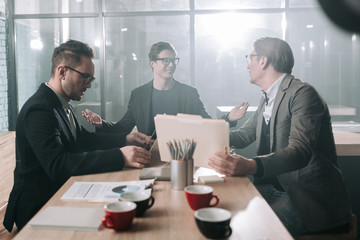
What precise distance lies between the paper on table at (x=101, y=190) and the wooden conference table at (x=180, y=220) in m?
0.03

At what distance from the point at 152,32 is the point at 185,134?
3.82m

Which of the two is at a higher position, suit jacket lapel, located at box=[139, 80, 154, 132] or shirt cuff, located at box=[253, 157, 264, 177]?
suit jacket lapel, located at box=[139, 80, 154, 132]

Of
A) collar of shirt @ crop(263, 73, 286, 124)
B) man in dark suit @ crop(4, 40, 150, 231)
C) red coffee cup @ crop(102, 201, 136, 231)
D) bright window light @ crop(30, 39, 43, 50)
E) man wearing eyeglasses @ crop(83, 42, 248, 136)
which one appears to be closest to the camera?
red coffee cup @ crop(102, 201, 136, 231)

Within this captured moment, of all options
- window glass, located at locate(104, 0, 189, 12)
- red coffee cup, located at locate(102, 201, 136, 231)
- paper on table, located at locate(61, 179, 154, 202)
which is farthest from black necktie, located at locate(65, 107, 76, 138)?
window glass, located at locate(104, 0, 189, 12)

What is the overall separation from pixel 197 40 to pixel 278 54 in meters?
3.03

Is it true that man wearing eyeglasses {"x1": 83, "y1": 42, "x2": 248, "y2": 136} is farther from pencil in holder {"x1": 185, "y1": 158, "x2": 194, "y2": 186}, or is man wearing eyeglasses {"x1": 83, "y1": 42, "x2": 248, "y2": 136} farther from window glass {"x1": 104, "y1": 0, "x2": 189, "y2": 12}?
window glass {"x1": 104, "y1": 0, "x2": 189, "y2": 12}

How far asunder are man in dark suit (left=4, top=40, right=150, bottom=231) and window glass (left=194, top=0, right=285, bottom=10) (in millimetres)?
3352

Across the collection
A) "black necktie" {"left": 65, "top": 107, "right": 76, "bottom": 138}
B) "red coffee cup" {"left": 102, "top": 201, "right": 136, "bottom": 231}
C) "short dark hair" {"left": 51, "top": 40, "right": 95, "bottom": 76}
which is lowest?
"red coffee cup" {"left": 102, "top": 201, "right": 136, "bottom": 231}

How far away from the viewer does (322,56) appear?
16.0ft

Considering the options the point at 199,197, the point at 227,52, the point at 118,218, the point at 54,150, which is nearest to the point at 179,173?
the point at 199,197

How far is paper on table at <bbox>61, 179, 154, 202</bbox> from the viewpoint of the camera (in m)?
1.24

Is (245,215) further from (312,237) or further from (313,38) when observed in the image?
(313,38)

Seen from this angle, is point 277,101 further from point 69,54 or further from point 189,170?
point 69,54

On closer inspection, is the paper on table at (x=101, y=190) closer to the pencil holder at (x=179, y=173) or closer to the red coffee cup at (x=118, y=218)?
the pencil holder at (x=179, y=173)
